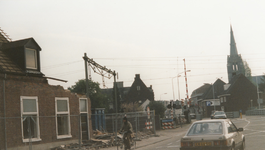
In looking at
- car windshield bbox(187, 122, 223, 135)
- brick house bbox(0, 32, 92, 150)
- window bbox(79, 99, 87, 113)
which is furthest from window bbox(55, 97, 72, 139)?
car windshield bbox(187, 122, 223, 135)

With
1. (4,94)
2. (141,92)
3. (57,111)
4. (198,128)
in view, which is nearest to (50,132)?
(57,111)

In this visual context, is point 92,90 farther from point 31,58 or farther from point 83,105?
point 31,58

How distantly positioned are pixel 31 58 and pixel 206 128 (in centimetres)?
1206

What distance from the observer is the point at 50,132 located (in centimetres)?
1805

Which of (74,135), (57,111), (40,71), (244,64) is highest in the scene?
(244,64)

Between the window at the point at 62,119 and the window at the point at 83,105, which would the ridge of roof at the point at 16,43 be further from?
the window at the point at 83,105

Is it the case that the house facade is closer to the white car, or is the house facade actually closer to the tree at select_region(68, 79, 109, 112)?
the tree at select_region(68, 79, 109, 112)

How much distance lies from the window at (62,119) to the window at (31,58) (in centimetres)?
238

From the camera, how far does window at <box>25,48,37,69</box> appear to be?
61.5 ft

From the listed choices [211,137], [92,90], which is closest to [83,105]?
[211,137]

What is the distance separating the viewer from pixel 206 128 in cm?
1072

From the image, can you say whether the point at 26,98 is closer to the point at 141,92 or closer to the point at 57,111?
the point at 57,111

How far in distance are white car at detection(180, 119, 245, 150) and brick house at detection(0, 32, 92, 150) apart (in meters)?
7.46

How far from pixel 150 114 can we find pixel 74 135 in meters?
9.26
